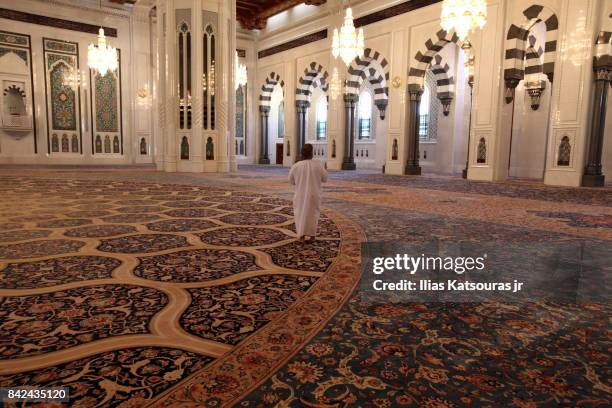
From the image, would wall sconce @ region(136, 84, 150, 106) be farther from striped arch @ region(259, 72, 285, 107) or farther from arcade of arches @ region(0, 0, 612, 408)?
striped arch @ region(259, 72, 285, 107)

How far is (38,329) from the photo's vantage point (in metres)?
1.38

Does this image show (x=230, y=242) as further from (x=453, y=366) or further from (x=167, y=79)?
(x=167, y=79)

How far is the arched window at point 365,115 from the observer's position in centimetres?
1473

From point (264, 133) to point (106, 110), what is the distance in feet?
17.7

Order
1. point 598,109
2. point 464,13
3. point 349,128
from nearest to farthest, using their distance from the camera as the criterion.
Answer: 1. point 464,13
2. point 598,109
3. point 349,128

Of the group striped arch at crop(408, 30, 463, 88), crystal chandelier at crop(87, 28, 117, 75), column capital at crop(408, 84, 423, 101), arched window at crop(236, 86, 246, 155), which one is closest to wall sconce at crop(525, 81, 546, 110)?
striped arch at crop(408, 30, 463, 88)

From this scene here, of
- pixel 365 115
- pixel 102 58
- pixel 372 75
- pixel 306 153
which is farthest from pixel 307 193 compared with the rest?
pixel 365 115

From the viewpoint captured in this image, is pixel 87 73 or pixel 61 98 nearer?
pixel 61 98

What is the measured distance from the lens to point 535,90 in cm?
972

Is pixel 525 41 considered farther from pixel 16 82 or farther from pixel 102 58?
pixel 16 82

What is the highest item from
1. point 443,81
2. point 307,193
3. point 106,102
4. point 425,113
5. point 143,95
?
point 443,81

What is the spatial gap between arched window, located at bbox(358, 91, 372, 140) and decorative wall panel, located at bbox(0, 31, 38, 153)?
10.3m

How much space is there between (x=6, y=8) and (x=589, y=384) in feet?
50.0

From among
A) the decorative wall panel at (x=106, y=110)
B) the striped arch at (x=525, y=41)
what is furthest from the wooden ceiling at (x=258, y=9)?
the striped arch at (x=525, y=41)
